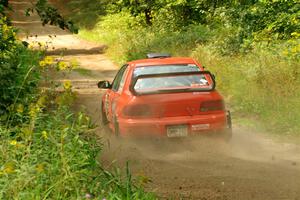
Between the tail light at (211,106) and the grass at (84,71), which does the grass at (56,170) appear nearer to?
the tail light at (211,106)

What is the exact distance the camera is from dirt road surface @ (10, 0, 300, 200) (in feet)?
24.2

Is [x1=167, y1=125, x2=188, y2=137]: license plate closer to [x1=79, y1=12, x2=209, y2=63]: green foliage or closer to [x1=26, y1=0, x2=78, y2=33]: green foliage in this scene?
[x1=26, y1=0, x2=78, y2=33]: green foliage

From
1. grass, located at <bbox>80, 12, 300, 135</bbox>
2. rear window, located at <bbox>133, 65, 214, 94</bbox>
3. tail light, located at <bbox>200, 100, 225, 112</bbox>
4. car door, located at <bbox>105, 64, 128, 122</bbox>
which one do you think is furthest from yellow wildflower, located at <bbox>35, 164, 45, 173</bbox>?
grass, located at <bbox>80, 12, 300, 135</bbox>

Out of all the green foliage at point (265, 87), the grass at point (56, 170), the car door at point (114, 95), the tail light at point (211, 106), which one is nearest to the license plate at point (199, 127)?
the tail light at point (211, 106)

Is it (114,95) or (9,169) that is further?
(114,95)

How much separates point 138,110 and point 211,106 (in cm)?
121

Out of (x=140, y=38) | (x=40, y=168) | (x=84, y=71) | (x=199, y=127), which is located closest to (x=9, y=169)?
(x=40, y=168)

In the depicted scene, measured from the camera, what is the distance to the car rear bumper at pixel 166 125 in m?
9.54

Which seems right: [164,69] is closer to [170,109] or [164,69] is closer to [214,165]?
[170,109]

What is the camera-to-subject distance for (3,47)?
28.5 ft

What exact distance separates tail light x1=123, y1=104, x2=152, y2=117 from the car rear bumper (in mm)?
103

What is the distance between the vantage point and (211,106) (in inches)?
385

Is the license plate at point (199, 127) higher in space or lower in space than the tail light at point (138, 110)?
lower

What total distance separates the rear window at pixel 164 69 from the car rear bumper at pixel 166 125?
4.01ft
